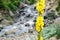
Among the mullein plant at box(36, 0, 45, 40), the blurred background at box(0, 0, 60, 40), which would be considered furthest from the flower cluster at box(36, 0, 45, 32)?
the blurred background at box(0, 0, 60, 40)

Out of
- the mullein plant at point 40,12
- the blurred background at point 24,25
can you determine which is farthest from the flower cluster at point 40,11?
the blurred background at point 24,25

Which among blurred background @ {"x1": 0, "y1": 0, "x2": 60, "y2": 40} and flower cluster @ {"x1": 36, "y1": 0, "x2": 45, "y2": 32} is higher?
flower cluster @ {"x1": 36, "y1": 0, "x2": 45, "y2": 32}

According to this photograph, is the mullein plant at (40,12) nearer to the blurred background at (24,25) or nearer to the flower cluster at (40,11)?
the flower cluster at (40,11)

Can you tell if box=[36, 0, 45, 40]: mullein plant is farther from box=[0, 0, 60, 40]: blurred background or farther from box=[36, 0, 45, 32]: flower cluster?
box=[0, 0, 60, 40]: blurred background

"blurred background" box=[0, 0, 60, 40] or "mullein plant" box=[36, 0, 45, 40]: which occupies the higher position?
"mullein plant" box=[36, 0, 45, 40]

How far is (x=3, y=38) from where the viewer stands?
18891mm

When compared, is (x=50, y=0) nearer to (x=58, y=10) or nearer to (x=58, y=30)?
(x=58, y=10)

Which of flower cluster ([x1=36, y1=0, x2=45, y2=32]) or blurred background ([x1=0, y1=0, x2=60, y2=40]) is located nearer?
flower cluster ([x1=36, y1=0, x2=45, y2=32])

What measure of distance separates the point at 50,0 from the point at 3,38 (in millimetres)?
15699

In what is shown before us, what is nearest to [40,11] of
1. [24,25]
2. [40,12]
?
[40,12]

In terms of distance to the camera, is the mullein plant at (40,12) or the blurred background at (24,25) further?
the blurred background at (24,25)

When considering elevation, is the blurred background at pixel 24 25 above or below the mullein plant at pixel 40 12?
below

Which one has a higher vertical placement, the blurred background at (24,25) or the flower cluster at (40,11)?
the flower cluster at (40,11)

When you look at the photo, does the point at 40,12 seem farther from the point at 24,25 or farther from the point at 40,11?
the point at 24,25
